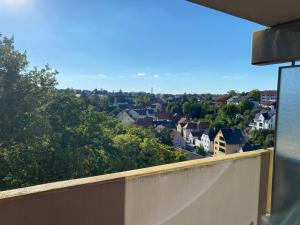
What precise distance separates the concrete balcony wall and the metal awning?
106 cm

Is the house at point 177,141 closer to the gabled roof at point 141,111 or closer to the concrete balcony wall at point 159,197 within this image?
the gabled roof at point 141,111

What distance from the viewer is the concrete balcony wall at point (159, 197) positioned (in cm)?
138

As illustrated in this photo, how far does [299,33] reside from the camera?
1.61m

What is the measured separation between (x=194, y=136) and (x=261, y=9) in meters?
32.2

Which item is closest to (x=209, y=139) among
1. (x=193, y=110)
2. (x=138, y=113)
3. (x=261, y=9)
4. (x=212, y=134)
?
(x=212, y=134)

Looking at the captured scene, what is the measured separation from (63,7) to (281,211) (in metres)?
8.06

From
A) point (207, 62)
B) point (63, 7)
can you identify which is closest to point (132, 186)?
point (63, 7)

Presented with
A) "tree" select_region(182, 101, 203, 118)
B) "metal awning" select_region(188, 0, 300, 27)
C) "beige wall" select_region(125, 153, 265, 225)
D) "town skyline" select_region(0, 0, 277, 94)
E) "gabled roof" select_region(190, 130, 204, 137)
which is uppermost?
"town skyline" select_region(0, 0, 277, 94)

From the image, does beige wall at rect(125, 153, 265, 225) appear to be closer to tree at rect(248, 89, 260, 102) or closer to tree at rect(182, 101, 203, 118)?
tree at rect(182, 101, 203, 118)

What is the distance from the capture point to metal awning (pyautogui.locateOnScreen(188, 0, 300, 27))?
130 centimetres

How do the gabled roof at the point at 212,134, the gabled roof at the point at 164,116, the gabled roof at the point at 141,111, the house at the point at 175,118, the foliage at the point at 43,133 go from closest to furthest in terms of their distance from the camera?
the foliage at the point at 43,133
the gabled roof at the point at 212,134
the house at the point at 175,118
the gabled roof at the point at 164,116
the gabled roof at the point at 141,111

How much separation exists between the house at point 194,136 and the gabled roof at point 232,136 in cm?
608

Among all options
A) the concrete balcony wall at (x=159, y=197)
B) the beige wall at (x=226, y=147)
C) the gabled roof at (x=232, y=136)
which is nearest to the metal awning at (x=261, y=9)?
the concrete balcony wall at (x=159, y=197)

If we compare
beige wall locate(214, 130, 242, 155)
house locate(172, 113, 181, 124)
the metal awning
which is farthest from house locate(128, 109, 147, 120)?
the metal awning
